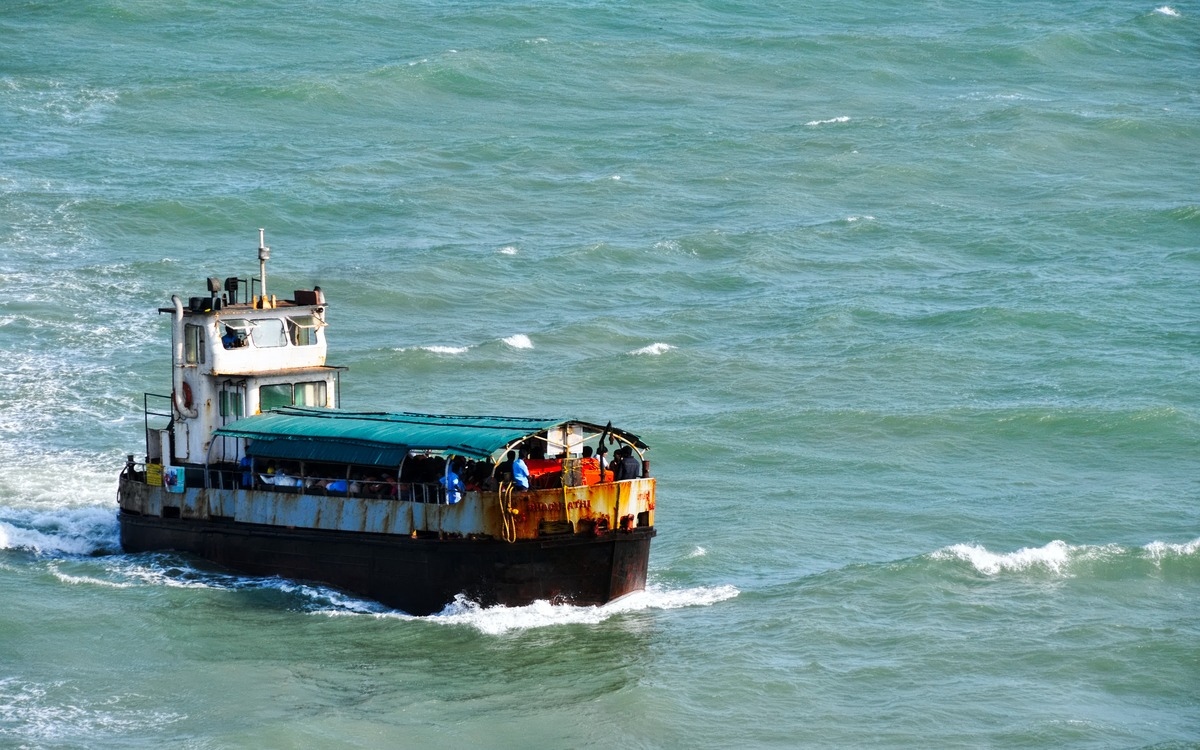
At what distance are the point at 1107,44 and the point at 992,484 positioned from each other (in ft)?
164

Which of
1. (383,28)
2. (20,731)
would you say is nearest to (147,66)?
(383,28)

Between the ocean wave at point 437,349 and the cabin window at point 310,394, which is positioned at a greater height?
the cabin window at point 310,394

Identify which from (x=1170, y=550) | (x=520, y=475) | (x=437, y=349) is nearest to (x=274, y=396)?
(x=520, y=475)

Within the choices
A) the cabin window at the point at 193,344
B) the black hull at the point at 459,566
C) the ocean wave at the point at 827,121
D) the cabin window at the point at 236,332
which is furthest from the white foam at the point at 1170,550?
the ocean wave at the point at 827,121

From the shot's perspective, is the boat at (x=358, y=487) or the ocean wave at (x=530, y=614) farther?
the boat at (x=358, y=487)

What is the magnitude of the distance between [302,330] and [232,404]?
1.73 meters

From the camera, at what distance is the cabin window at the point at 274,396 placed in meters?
31.9

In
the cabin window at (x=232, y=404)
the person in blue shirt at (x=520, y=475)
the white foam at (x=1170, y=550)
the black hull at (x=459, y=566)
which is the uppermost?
the cabin window at (x=232, y=404)

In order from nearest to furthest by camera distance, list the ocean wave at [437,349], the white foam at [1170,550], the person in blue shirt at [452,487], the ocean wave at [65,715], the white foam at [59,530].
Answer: the ocean wave at [65,715] → the person in blue shirt at [452,487] → the white foam at [1170,550] → the white foam at [59,530] → the ocean wave at [437,349]

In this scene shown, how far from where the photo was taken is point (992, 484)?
119 feet

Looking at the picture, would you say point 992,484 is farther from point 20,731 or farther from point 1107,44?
point 1107,44

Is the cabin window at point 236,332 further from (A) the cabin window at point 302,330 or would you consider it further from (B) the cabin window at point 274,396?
(B) the cabin window at point 274,396

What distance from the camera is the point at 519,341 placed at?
4559 centimetres

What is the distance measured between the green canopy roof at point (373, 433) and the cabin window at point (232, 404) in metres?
0.55
